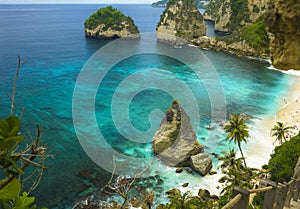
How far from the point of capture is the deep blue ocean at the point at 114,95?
1328 inches

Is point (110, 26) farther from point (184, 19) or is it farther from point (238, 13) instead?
point (238, 13)

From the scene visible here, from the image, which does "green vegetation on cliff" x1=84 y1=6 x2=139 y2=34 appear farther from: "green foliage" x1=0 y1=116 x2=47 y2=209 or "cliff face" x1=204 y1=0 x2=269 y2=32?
"green foliage" x1=0 y1=116 x2=47 y2=209

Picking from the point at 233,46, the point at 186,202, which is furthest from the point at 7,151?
the point at 233,46

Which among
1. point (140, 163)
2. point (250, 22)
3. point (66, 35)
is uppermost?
point (250, 22)

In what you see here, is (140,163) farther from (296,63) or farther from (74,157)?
(296,63)

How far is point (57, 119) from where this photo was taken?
1816 inches

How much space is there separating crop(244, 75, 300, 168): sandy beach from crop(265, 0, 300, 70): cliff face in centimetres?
3058

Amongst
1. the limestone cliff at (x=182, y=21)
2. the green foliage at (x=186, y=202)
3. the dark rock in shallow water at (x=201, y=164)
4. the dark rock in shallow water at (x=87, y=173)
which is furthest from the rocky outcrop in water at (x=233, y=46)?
the dark rock in shallow water at (x=87, y=173)

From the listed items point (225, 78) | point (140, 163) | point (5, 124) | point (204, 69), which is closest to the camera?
point (5, 124)

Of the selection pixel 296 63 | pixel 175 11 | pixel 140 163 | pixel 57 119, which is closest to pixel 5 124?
pixel 296 63

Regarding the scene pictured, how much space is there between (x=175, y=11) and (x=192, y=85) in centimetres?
6669

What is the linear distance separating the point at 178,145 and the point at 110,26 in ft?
340

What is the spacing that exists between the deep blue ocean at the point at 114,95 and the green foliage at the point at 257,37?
8.61 meters

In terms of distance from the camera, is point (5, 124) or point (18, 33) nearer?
point (5, 124)
